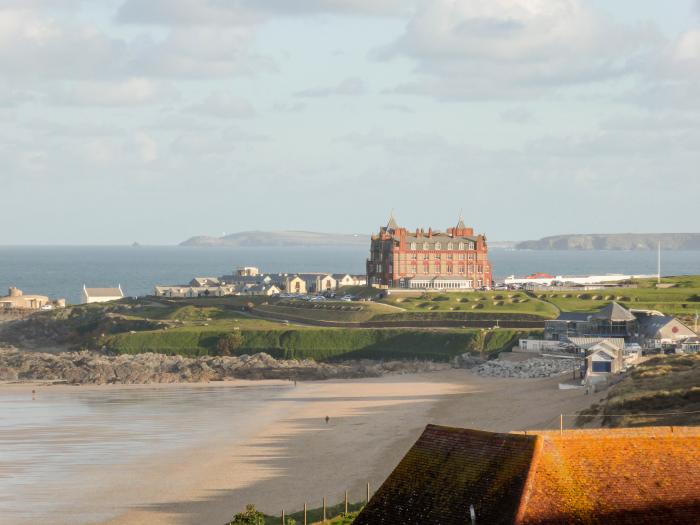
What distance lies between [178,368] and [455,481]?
72.3 metres

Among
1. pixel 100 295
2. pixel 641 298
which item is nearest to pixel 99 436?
pixel 641 298

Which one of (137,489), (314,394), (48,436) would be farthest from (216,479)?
(314,394)

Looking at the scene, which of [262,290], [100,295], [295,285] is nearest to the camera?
[262,290]

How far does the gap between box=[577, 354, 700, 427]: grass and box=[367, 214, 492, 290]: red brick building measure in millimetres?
71954

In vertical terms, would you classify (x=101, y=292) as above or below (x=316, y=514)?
above

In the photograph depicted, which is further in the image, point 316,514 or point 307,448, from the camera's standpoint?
point 307,448

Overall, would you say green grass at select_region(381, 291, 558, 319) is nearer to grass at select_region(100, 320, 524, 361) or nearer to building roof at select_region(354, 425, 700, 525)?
grass at select_region(100, 320, 524, 361)

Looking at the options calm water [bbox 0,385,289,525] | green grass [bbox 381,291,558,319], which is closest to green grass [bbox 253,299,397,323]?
green grass [bbox 381,291,558,319]

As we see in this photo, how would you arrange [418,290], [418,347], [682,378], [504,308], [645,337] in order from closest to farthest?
[682,378]
[645,337]
[418,347]
[504,308]
[418,290]

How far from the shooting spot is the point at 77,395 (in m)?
80.9

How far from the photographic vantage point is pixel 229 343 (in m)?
103

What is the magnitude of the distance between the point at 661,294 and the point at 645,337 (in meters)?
28.9

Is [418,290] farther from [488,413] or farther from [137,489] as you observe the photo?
[137,489]

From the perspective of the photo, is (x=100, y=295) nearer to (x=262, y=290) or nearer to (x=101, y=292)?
(x=101, y=292)
